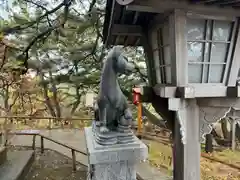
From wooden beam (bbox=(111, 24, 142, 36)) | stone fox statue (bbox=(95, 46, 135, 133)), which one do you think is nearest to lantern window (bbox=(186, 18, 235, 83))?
stone fox statue (bbox=(95, 46, 135, 133))

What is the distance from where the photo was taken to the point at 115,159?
2.32m

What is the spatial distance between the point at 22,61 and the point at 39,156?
277 centimetres

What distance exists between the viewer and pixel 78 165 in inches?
221

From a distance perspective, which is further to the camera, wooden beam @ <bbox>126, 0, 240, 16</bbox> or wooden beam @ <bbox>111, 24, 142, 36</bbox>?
wooden beam @ <bbox>111, 24, 142, 36</bbox>

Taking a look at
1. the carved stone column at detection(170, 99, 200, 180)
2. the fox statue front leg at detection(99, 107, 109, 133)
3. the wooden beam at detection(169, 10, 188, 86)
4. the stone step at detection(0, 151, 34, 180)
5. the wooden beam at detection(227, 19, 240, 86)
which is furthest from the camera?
the stone step at detection(0, 151, 34, 180)

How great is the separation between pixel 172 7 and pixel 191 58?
0.62 metres

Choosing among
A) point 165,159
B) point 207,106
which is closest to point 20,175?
point 165,159

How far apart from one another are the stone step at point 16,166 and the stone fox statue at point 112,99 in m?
2.85

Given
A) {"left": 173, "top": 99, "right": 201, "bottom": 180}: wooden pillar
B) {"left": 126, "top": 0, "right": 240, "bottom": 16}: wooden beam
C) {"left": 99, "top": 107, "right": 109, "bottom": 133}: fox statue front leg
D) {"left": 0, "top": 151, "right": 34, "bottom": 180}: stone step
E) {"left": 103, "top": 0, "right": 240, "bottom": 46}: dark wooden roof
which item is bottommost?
{"left": 0, "top": 151, "right": 34, "bottom": 180}: stone step

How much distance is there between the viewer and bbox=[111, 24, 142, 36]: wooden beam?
3045 millimetres

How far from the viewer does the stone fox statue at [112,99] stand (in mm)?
2352

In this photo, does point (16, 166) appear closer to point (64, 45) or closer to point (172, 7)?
point (64, 45)

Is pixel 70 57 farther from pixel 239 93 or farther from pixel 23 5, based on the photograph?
pixel 239 93

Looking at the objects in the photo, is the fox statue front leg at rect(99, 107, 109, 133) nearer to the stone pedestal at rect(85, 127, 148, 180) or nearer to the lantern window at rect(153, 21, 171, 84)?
the stone pedestal at rect(85, 127, 148, 180)
